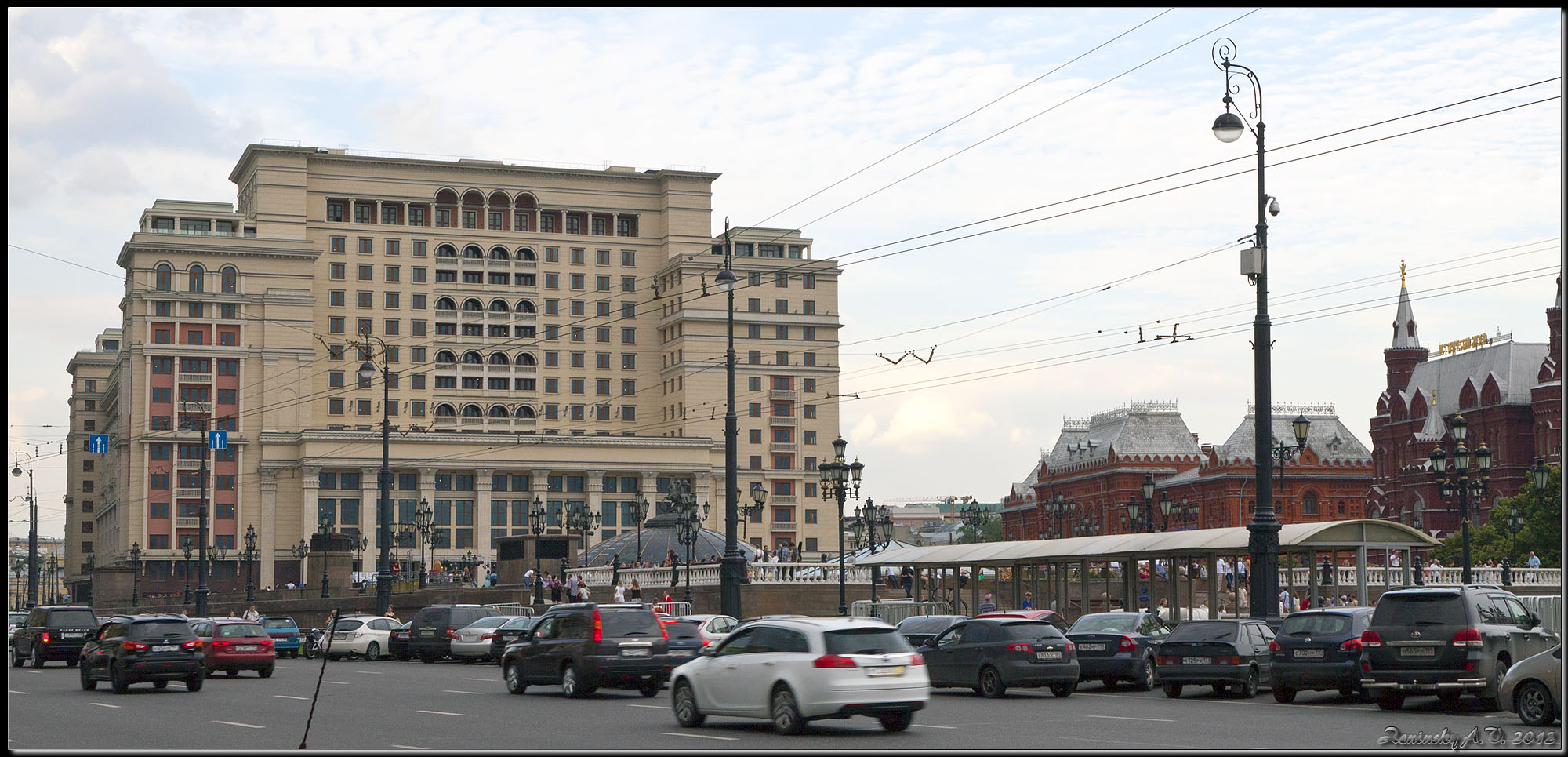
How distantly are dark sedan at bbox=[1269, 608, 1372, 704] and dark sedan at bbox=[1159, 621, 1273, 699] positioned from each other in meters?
1.16

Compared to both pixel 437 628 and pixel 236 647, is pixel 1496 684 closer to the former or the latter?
pixel 236 647

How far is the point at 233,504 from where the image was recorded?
127 m

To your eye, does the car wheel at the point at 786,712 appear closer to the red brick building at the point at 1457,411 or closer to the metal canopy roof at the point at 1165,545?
the metal canopy roof at the point at 1165,545

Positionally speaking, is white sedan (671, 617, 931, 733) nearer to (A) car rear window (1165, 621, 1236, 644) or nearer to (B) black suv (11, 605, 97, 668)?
(A) car rear window (1165, 621, 1236, 644)

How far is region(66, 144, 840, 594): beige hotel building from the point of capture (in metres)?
127

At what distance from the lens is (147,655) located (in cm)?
2823

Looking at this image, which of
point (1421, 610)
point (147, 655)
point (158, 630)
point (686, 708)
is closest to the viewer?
point (686, 708)

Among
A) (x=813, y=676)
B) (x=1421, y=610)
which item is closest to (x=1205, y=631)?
(x=1421, y=610)

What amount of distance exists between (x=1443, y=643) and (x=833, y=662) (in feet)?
26.9

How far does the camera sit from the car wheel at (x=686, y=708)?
67.8 ft

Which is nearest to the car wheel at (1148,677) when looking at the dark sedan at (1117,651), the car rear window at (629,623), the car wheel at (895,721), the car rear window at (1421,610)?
the dark sedan at (1117,651)

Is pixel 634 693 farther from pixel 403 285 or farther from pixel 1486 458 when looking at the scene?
pixel 403 285

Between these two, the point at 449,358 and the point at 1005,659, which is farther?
the point at 449,358

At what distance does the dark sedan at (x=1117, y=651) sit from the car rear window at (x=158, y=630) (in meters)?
15.1
